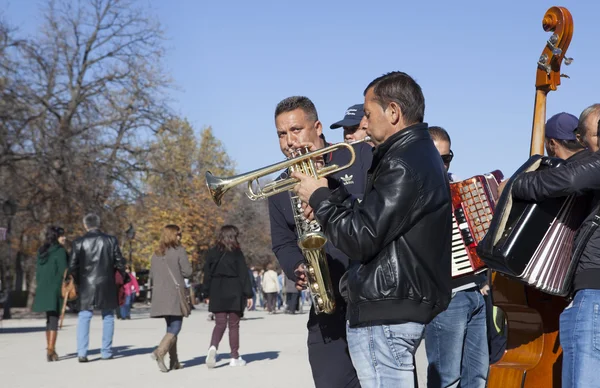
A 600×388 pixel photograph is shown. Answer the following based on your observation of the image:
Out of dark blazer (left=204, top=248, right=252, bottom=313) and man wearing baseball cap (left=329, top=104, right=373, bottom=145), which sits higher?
man wearing baseball cap (left=329, top=104, right=373, bottom=145)

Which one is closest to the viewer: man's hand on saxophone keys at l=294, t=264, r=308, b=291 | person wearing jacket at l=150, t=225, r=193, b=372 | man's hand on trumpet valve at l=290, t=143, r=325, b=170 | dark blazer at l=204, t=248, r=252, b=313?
man's hand on trumpet valve at l=290, t=143, r=325, b=170

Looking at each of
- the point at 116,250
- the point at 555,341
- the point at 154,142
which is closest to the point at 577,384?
the point at 555,341

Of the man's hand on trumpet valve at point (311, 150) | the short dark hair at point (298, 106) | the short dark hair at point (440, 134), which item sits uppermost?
the short dark hair at point (440, 134)

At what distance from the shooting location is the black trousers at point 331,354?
498 cm

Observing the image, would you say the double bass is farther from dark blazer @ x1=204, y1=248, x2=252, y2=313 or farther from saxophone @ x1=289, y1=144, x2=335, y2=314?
dark blazer @ x1=204, y1=248, x2=252, y2=313

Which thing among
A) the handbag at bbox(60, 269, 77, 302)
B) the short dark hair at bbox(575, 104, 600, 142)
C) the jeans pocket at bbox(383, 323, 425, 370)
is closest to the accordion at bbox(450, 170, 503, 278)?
the short dark hair at bbox(575, 104, 600, 142)

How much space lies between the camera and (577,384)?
14.3ft

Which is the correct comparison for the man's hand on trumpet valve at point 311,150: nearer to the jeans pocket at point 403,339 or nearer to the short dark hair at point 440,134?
the jeans pocket at point 403,339

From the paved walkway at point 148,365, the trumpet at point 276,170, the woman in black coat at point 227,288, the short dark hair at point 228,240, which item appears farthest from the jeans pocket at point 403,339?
the short dark hair at point 228,240

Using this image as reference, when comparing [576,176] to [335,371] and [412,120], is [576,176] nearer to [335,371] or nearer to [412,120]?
[412,120]

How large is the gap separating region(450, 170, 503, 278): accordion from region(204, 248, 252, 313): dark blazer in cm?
677

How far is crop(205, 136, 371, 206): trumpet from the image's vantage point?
437cm

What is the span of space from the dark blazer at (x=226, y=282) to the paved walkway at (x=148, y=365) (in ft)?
2.82

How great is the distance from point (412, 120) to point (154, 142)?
34.3 meters
